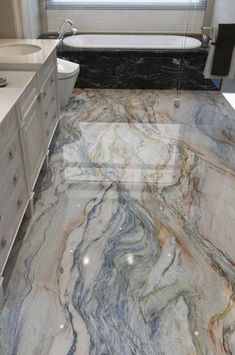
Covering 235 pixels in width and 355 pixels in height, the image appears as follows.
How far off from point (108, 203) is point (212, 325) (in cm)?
105

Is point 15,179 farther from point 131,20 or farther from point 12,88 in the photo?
point 131,20

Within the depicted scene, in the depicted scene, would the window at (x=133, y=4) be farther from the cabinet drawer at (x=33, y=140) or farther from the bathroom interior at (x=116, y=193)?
the cabinet drawer at (x=33, y=140)

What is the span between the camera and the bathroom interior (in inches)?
60.5

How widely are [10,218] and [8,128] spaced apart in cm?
47

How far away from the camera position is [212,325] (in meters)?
1.53

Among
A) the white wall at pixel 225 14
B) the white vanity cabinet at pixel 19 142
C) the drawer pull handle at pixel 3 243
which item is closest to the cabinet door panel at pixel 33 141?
the white vanity cabinet at pixel 19 142

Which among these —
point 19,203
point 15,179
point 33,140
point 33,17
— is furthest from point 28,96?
point 33,17

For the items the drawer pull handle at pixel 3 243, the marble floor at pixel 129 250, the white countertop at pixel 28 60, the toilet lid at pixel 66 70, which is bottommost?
the marble floor at pixel 129 250

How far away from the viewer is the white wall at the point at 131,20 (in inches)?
169

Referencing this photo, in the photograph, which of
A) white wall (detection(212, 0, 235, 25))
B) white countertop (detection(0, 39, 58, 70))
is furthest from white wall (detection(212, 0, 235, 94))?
white countertop (detection(0, 39, 58, 70))

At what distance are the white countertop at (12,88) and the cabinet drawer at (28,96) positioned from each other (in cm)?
3

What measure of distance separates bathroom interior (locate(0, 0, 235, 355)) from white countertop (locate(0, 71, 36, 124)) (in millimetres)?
10

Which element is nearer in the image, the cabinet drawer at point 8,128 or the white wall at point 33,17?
the cabinet drawer at point 8,128

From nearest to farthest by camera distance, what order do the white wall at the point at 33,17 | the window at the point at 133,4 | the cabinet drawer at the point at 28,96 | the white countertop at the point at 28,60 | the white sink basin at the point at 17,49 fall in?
the cabinet drawer at the point at 28,96, the white countertop at the point at 28,60, the white sink basin at the point at 17,49, the white wall at the point at 33,17, the window at the point at 133,4
